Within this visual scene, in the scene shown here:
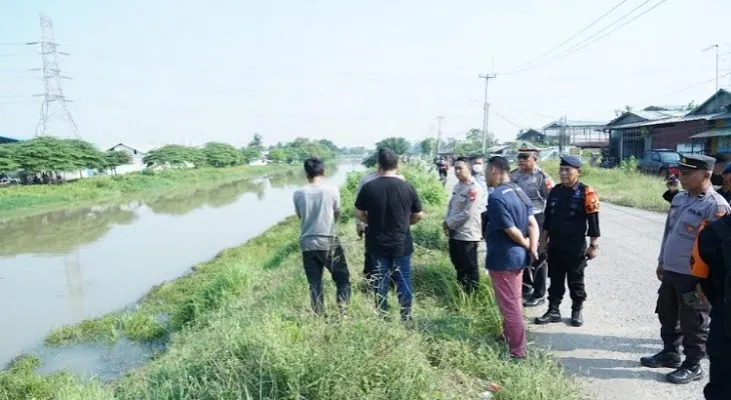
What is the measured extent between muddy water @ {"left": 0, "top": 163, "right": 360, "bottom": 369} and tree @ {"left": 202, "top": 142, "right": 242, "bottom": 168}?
4242cm

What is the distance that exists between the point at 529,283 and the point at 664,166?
56.4ft

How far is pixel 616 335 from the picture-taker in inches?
159

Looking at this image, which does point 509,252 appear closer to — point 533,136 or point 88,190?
point 88,190

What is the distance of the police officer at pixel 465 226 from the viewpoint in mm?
4449

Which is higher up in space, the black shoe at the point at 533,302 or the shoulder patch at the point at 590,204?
the shoulder patch at the point at 590,204

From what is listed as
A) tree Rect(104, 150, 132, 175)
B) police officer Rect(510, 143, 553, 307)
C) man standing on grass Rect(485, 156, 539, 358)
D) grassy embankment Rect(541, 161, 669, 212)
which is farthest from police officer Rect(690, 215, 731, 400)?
tree Rect(104, 150, 132, 175)

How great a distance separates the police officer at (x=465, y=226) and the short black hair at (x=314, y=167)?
4.30 feet

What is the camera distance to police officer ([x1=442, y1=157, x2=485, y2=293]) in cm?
445

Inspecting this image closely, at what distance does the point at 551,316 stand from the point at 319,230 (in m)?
2.27

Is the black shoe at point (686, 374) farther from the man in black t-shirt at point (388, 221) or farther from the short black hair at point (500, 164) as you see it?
the man in black t-shirt at point (388, 221)

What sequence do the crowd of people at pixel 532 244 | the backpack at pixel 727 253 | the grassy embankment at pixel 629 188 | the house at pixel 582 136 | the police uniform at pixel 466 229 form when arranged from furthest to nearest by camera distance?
the house at pixel 582 136 < the grassy embankment at pixel 629 188 < the police uniform at pixel 466 229 < the crowd of people at pixel 532 244 < the backpack at pixel 727 253

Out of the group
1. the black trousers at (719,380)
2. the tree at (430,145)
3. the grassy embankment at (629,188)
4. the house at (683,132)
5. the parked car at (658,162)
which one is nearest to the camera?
the black trousers at (719,380)

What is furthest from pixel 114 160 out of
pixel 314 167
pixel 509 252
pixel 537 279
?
pixel 509 252

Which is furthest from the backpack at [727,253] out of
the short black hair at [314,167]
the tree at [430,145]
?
the tree at [430,145]
